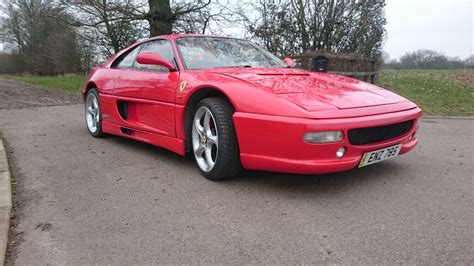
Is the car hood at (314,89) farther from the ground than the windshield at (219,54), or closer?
closer

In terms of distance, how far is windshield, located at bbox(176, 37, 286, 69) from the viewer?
370 centimetres

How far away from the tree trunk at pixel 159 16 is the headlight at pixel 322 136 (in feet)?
32.5

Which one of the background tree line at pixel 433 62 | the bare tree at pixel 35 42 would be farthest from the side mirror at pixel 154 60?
the background tree line at pixel 433 62

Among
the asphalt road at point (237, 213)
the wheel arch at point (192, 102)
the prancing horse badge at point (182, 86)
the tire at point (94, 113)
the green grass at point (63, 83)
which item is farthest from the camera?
the green grass at point (63, 83)

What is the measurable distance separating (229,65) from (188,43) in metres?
0.54

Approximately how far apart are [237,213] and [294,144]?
1.93 ft

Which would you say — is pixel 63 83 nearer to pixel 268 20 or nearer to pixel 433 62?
pixel 268 20

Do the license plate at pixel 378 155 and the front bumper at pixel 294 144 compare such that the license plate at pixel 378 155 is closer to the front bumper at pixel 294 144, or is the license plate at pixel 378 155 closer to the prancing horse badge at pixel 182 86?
the front bumper at pixel 294 144

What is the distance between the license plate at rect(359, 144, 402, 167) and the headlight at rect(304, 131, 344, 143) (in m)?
0.33

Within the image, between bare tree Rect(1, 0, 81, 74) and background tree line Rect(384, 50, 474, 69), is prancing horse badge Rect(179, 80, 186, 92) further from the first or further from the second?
background tree line Rect(384, 50, 474, 69)

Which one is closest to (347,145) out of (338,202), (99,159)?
(338,202)

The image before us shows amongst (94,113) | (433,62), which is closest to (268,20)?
(94,113)

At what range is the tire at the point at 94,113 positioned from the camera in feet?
16.3

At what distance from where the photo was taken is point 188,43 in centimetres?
394
